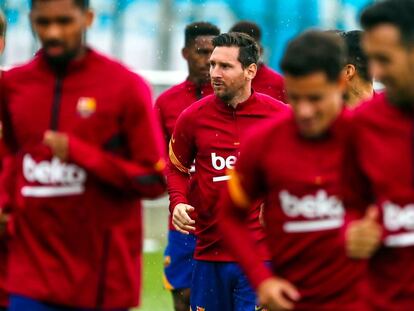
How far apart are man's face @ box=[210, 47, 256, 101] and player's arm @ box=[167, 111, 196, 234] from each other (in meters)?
0.30

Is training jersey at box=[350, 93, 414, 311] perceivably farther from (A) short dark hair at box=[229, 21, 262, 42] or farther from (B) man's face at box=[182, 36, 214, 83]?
(A) short dark hair at box=[229, 21, 262, 42]

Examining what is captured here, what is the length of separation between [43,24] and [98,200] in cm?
85

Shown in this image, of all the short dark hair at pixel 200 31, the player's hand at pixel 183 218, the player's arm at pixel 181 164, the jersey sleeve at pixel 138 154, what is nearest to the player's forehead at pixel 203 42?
the short dark hair at pixel 200 31

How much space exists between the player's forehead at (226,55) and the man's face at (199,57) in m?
1.82

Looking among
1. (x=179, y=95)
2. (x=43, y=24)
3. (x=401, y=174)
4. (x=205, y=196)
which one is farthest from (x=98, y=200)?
(x=179, y=95)

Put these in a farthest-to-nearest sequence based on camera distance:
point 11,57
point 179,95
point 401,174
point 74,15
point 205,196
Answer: point 11,57 < point 179,95 < point 205,196 < point 74,15 < point 401,174

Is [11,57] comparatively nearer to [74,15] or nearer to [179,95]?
[179,95]

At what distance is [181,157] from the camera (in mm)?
9758

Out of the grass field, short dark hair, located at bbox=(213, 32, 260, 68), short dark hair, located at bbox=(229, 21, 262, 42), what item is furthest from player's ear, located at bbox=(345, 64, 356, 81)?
the grass field

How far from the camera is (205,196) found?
9484 mm

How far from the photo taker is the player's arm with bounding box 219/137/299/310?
5.96m

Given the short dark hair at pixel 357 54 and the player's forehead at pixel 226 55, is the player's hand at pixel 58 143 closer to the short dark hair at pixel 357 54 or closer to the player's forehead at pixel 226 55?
the short dark hair at pixel 357 54

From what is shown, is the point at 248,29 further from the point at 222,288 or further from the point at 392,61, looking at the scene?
the point at 392,61

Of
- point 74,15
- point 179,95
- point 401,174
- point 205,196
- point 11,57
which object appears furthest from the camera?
point 11,57
